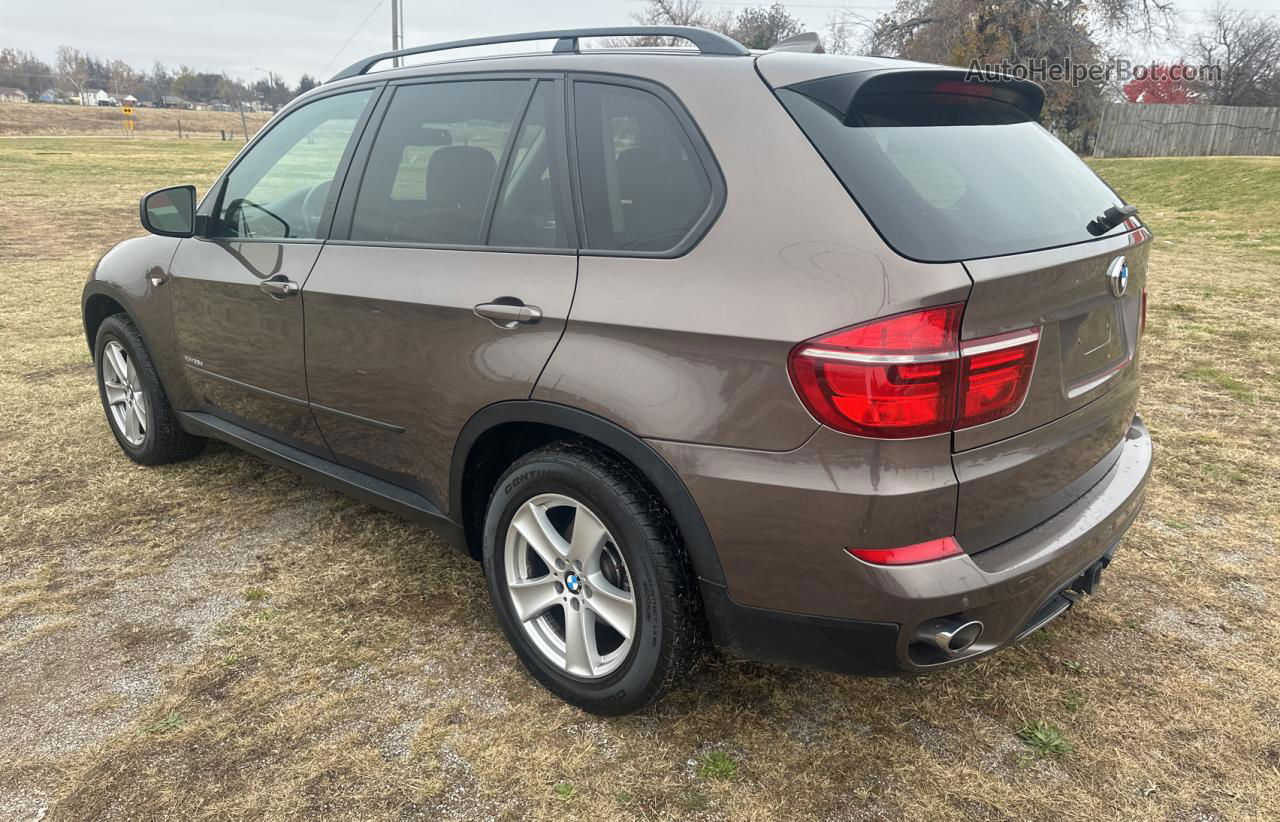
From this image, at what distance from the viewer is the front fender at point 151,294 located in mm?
3854

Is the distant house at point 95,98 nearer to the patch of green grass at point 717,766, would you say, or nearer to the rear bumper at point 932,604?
the patch of green grass at point 717,766

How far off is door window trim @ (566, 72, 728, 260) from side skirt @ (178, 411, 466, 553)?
3.49 feet

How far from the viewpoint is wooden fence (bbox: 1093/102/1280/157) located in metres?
27.3

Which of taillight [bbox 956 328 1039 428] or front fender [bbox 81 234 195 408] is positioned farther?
front fender [bbox 81 234 195 408]

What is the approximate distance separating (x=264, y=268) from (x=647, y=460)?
1.92 metres

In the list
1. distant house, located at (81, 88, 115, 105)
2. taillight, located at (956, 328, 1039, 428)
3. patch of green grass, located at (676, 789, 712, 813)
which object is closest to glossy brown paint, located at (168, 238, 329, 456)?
patch of green grass, located at (676, 789, 712, 813)

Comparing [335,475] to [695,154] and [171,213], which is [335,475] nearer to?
[171,213]

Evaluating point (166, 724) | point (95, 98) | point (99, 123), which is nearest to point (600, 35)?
point (166, 724)

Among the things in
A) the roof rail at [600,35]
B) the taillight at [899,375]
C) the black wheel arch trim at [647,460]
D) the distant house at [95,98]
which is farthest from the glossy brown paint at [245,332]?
the distant house at [95,98]

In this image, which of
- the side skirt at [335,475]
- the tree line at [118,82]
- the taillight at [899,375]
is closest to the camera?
the taillight at [899,375]

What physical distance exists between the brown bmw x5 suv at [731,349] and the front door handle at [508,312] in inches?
0.4

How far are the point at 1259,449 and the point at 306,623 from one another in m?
4.53

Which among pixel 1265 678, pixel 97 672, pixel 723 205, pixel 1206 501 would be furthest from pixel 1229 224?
pixel 97 672

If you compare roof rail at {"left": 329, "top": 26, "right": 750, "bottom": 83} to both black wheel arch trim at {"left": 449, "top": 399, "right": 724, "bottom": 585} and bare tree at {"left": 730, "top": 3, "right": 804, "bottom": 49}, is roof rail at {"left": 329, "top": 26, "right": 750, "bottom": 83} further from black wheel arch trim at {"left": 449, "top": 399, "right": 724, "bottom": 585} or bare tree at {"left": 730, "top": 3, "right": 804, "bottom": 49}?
bare tree at {"left": 730, "top": 3, "right": 804, "bottom": 49}
